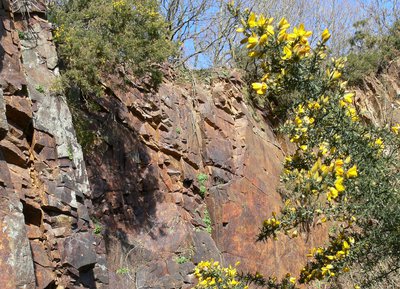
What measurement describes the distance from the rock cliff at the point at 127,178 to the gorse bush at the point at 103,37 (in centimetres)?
42

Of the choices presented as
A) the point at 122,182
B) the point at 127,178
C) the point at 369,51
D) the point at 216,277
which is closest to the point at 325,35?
the point at 216,277

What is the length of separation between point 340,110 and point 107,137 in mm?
6502

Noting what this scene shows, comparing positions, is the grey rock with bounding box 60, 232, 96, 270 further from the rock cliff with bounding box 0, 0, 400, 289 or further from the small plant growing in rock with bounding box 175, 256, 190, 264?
the small plant growing in rock with bounding box 175, 256, 190, 264

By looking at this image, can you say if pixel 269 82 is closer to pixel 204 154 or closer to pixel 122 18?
pixel 122 18

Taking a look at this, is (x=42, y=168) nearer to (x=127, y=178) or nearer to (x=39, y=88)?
(x=39, y=88)

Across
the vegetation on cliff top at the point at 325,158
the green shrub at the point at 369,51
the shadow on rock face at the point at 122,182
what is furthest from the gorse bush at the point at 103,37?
the green shrub at the point at 369,51

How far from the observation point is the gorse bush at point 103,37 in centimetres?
850

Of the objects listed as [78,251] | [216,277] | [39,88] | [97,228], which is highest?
[39,88]

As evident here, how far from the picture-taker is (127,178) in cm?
972

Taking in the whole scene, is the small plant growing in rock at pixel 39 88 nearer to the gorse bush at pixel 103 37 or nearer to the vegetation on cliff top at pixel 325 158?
the gorse bush at pixel 103 37

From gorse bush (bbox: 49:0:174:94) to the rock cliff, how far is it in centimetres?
42

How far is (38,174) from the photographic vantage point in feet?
22.1

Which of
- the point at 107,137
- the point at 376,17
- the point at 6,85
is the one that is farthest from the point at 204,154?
the point at 376,17

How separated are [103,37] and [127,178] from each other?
105 inches
